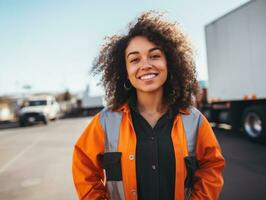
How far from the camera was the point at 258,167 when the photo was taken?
231 inches

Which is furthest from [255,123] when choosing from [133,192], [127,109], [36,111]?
[36,111]

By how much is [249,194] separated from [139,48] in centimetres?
331

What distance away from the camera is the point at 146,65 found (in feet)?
6.58

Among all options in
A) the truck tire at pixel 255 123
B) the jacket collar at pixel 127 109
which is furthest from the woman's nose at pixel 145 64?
the truck tire at pixel 255 123

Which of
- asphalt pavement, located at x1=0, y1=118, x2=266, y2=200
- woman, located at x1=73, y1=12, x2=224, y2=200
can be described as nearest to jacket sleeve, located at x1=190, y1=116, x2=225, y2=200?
woman, located at x1=73, y1=12, x2=224, y2=200

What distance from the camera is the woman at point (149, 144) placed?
6.30 ft

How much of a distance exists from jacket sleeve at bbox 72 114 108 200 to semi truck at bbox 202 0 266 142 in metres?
6.78

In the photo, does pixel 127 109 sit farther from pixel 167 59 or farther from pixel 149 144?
pixel 167 59

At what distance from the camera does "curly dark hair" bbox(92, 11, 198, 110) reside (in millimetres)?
2170

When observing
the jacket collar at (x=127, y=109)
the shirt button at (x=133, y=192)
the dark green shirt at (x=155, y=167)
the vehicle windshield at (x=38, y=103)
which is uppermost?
the jacket collar at (x=127, y=109)

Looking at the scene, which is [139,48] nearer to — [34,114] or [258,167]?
[258,167]

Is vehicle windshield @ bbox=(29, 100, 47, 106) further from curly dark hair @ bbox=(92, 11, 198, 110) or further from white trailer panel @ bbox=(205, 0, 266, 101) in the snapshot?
curly dark hair @ bbox=(92, 11, 198, 110)

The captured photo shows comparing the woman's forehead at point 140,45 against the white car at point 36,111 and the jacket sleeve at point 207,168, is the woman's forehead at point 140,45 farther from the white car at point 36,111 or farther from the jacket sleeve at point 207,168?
the white car at point 36,111

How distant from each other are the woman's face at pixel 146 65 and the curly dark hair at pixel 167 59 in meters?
0.06
